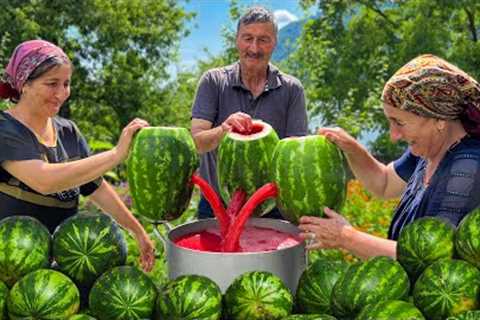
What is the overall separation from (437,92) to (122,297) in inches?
65.7

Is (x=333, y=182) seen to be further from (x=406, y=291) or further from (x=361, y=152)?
(x=361, y=152)

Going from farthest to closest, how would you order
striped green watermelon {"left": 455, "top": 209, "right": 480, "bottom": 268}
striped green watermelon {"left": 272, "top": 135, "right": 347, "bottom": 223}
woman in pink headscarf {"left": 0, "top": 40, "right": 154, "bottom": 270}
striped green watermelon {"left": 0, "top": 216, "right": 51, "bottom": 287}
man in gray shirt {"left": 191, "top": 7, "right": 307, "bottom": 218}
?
man in gray shirt {"left": 191, "top": 7, "right": 307, "bottom": 218}, woman in pink headscarf {"left": 0, "top": 40, "right": 154, "bottom": 270}, striped green watermelon {"left": 272, "top": 135, "right": 347, "bottom": 223}, striped green watermelon {"left": 0, "top": 216, "right": 51, "bottom": 287}, striped green watermelon {"left": 455, "top": 209, "right": 480, "bottom": 268}

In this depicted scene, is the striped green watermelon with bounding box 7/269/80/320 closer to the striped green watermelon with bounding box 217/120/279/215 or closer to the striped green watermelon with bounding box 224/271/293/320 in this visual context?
the striped green watermelon with bounding box 224/271/293/320

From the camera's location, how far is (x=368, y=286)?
2111 millimetres

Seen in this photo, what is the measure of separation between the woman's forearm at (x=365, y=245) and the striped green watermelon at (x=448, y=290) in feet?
1.57

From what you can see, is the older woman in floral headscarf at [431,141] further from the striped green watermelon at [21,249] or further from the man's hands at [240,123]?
the striped green watermelon at [21,249]

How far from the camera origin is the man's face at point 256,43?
14.7 ft

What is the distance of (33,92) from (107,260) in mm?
1428

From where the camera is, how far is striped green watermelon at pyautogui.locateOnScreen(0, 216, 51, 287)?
2.29 m

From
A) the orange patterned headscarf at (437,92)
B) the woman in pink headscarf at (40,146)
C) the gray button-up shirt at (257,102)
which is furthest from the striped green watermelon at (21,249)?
the gray button-up shirt at (257,102)

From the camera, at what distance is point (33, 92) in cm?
344

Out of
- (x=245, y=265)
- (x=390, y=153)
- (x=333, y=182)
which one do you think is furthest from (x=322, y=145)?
(x=390, y=153)

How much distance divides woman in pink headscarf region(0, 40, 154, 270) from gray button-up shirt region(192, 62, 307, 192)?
1.26 m

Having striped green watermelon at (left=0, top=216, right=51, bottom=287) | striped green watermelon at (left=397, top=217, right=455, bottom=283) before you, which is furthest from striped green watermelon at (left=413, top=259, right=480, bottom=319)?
striped green watermelon at (left=0, top=216, right=51, bottom=287)
